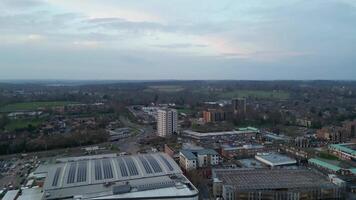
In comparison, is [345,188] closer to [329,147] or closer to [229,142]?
[329,147]

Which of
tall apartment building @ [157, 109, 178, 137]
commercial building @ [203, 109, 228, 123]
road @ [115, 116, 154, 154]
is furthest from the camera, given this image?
commercial building @ [203, 109, 228, 123]

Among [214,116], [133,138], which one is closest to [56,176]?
[133,138]

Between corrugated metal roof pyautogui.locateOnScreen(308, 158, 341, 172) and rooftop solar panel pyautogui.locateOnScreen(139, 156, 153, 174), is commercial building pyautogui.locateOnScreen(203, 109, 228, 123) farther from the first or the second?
rooftop solar panel pyautogui.locateOnScreen(139, 156, 153, 174)

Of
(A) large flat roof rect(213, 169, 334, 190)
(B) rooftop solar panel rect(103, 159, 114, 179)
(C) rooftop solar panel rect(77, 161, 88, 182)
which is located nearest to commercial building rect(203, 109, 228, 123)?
(A) large flat roof rect(213, 169, 334, 190)

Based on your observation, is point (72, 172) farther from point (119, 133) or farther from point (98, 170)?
point (119, 133)

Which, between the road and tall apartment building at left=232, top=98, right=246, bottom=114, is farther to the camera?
tall apartment building at left=232, top=98, right=246, bottom=114

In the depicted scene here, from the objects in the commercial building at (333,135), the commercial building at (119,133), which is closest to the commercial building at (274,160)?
the commercial building at (333,135)
